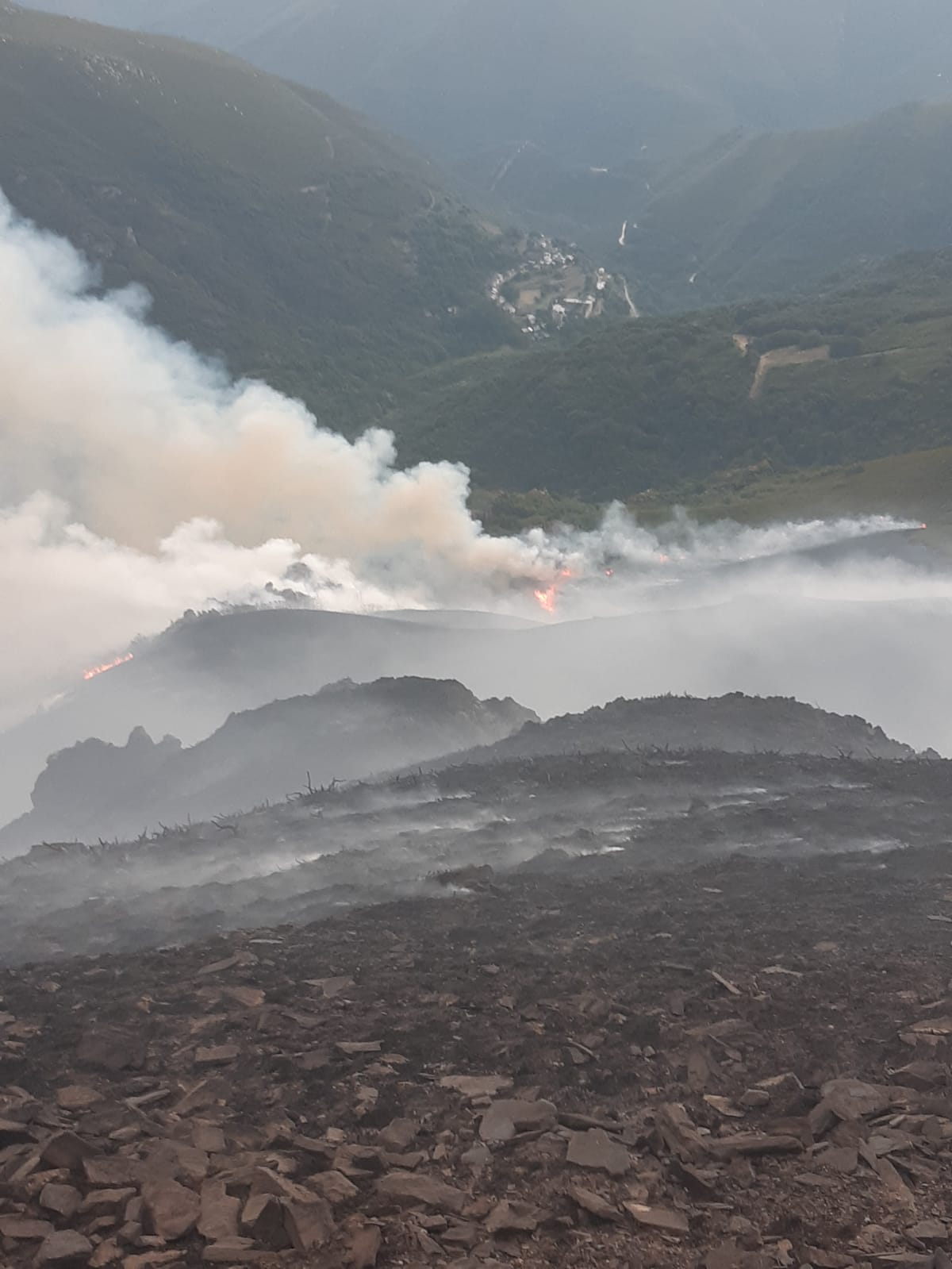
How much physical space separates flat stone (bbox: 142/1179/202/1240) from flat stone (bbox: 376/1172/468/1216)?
142 centimetres

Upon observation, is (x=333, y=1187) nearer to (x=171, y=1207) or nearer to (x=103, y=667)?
(x=171, y=1207)

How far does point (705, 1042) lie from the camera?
14.1 m

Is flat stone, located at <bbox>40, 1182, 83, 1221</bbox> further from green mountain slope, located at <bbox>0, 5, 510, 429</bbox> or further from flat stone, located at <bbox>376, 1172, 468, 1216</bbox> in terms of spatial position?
green mountain slope, located at <bbox>0, 5, 510, 429</bbox>

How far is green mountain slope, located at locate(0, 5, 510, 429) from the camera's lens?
15700 centimetres

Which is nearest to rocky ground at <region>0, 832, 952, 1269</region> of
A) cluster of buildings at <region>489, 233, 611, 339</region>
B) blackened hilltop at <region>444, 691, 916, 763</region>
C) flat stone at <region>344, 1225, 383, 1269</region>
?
flat stone at <region>344, 1225, 383, 1269</region>

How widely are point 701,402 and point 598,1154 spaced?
127189 millimetres

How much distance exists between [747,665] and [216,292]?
4978 inches

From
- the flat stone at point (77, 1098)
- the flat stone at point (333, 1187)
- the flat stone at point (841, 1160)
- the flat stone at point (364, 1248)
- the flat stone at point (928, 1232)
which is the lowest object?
the flat stone at point (928, 1232)

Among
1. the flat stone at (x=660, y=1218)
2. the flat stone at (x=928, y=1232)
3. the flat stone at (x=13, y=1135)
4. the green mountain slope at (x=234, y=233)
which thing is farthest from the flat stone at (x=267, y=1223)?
the green mountain slope at (x=234, y=233)

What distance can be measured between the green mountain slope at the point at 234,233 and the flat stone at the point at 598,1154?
13886 cm

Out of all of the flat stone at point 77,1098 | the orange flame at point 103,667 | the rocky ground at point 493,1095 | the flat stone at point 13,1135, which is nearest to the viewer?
the rocky ground at point 493,1095

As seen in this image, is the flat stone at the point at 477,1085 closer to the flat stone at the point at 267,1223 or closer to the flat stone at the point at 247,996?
the flat stone at the point at 267,1223

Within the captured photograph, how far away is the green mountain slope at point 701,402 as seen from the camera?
123m

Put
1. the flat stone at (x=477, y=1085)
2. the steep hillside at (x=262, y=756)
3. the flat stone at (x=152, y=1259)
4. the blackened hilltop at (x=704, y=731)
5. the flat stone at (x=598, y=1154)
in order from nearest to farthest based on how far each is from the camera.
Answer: the flat stone at (x=152, y=1259), the flat stone at (x=598, y=1154), the flat stone at (x=477, y=1085), the blackened hilltop at (x=704, y=731), the steep hillside at (x=262, y=756)
